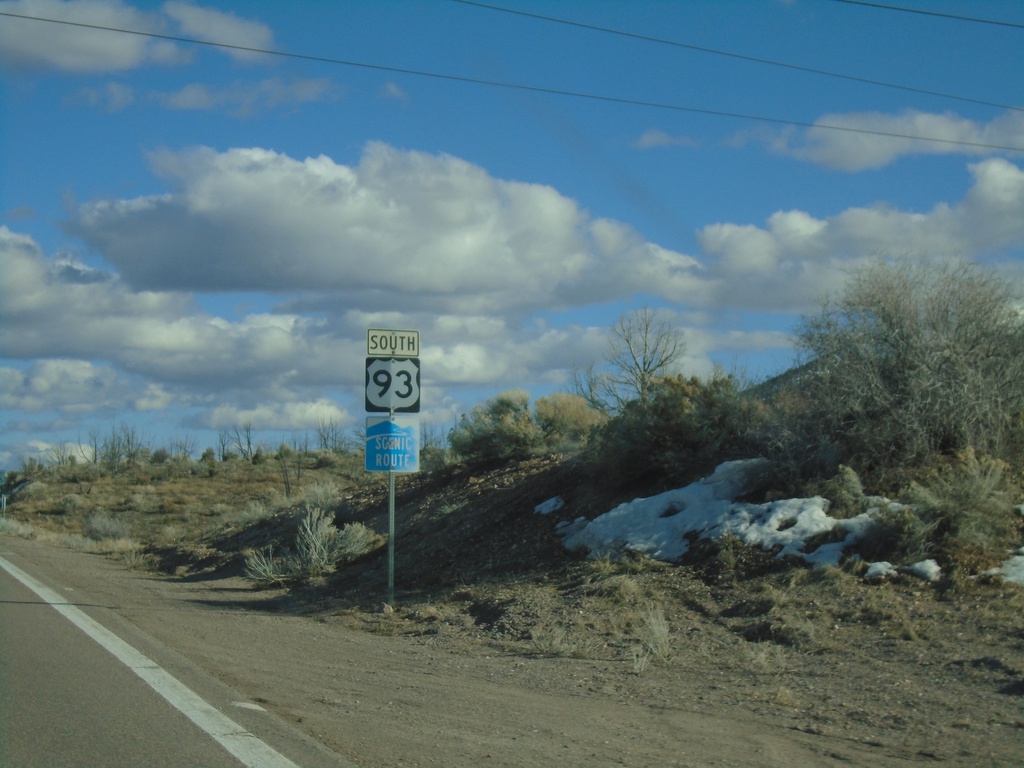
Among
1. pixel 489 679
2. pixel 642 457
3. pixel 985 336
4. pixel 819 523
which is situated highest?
pixel 985 336

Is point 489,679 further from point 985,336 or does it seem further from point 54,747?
point 985,336

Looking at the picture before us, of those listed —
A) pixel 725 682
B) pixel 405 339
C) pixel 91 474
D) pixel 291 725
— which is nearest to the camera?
pixel 291 725

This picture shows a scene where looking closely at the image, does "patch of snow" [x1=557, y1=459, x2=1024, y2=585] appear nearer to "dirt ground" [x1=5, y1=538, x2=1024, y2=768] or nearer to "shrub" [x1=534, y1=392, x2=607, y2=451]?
"dirt ground" [x1=5, y1=538, x2=1024, y2=768]

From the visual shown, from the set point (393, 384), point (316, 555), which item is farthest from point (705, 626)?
point (316, 555)

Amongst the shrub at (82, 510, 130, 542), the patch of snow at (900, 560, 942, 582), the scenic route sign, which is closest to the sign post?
the scenic route sign

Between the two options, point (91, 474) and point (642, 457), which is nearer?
point (642, 457)

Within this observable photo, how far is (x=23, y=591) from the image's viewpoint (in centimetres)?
1633

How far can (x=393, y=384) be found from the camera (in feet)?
49.9

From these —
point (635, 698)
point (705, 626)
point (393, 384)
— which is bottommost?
point (635, 698)

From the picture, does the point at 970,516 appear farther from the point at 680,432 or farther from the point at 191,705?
the point at 191,705

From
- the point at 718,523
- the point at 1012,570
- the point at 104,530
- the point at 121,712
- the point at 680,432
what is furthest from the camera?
the point at 104,530

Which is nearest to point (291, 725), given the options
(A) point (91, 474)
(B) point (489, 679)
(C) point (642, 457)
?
(B) point (489, 679)

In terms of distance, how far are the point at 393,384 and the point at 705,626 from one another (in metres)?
6.43

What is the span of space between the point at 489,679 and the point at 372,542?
1153 cm
